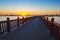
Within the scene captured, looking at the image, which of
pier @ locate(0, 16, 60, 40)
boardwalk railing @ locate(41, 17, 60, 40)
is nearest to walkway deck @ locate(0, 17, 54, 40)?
pier @ locate(0, 16, 60, 40)

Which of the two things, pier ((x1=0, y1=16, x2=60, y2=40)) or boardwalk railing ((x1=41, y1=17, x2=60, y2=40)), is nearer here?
boardwalk railing ((x1=41, y1=17, x2=60, y2=40))

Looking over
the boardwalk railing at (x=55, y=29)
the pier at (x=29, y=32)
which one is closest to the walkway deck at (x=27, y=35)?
the pier at (x=29, y=32)

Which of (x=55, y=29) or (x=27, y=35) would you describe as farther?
(x=27, y=35)

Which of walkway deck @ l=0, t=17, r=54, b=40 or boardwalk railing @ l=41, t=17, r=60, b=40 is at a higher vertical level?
boardwalk railing @ l=41, t=17, r=60, b=40

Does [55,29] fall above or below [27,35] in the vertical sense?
above

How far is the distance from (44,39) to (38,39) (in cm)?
41

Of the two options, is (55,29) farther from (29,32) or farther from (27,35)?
(29,32)

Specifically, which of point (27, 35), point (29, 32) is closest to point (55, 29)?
point (27, 35)

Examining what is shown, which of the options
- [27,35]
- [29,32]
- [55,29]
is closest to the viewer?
[55,29]

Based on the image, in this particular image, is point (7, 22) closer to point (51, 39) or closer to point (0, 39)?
A: point (0, 39)

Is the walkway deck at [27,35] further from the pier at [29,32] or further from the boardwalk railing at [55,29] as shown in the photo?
the boardwalk railing at [55,29]

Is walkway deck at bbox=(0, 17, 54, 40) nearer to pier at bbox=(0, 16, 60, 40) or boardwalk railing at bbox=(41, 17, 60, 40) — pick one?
pier at bbox=(0, 16, 60, 40)

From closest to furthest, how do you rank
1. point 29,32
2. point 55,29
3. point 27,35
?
1. point 55,29
2. point 27,35
3. point 29,32

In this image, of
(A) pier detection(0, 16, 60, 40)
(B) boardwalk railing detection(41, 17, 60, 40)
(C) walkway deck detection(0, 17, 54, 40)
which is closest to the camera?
(B) boardwalk railing detection(41, 17, 60, 40)
